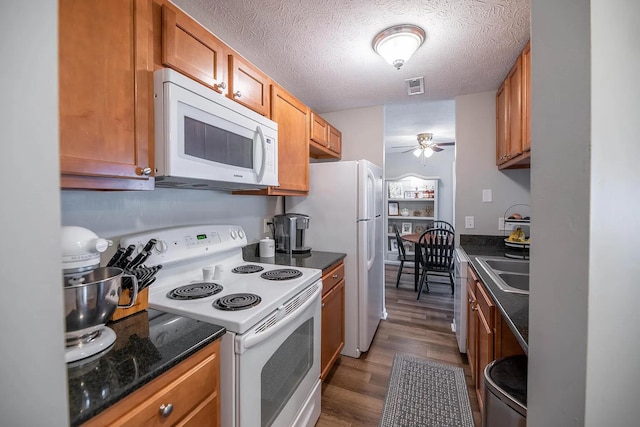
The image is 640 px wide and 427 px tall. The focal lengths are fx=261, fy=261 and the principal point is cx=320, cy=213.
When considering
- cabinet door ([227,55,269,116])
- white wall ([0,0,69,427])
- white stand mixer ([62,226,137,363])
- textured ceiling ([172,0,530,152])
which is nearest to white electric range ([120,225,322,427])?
white stand mixer ([62,226,137,363])

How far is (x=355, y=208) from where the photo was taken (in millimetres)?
2201

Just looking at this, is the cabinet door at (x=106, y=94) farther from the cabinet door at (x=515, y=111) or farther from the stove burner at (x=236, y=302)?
the cabinet door at (x=515, y=111)

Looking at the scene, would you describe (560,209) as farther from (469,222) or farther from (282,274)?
(469,222)

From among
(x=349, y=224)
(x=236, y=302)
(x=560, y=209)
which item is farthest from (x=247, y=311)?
(x=349, y=224)

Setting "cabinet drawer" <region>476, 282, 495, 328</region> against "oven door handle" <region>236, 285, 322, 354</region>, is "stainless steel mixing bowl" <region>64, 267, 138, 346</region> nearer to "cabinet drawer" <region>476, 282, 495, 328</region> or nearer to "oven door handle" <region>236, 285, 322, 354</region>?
"oven door handle" <region>236, 285, 322, 354</region>

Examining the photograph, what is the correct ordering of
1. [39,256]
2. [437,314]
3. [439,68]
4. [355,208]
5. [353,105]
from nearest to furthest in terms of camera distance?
[39,256] < [439,68] < [355,208] < [353,105] < [437,314]

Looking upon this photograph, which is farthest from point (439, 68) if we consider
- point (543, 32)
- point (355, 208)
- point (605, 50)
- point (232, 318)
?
point (232, 318)

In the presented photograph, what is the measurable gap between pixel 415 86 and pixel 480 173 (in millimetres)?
1074

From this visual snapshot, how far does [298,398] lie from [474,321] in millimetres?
1276

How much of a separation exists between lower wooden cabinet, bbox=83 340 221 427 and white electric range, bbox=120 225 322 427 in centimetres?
5

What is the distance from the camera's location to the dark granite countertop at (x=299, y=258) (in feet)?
6.15

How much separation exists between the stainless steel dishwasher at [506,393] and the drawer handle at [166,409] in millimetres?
1098

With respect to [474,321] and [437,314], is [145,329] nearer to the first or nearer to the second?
[474,321]

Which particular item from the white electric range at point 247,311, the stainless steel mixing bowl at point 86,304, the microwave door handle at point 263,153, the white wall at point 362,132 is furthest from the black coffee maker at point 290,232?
the stainless steel mixing bowl at point 86,304
